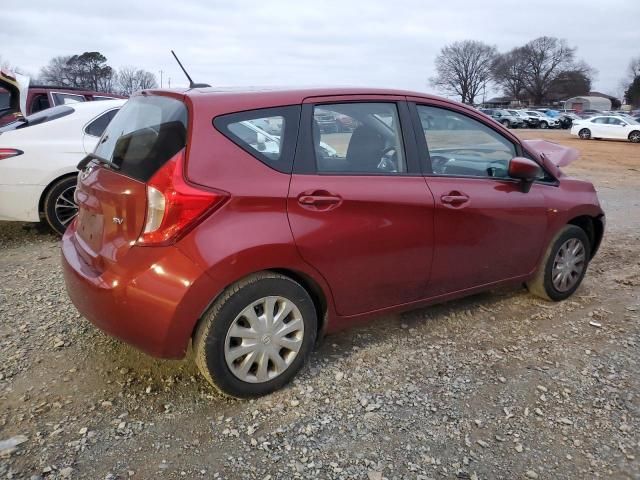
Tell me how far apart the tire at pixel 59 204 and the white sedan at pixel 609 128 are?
3151 centimetres

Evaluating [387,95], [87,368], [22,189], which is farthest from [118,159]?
[22,189]

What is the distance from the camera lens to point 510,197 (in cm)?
365

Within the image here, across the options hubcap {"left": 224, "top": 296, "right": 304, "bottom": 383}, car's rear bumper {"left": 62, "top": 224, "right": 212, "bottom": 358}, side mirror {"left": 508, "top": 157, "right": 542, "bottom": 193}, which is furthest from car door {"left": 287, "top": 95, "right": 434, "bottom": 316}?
side mirror {"left": 508, "top": 157, "right": 542, "bottom": 193}

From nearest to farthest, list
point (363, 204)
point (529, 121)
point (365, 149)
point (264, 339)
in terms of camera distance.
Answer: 1. point (264, 339)
2. point (363, 204)
3. point (365, 149)
4. point (529, 121)

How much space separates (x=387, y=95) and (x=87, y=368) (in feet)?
7.94

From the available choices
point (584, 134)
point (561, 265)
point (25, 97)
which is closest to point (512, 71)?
point (584, 134)

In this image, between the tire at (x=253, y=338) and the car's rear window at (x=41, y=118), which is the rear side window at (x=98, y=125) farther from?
the tire at (x=253, y=338)

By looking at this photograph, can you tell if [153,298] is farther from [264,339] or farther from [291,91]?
[291,91]

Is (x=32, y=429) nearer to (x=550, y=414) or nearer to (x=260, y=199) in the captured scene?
(x=260, y=199)

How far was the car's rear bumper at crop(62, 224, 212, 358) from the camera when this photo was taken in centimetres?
249

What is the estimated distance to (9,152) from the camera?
5.35 m

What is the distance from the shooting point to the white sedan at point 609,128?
2969 centimetres

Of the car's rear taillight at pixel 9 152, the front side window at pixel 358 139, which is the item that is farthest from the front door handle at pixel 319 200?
the car's rear taillight at pixel 9 152

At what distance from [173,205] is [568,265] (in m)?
3.20
